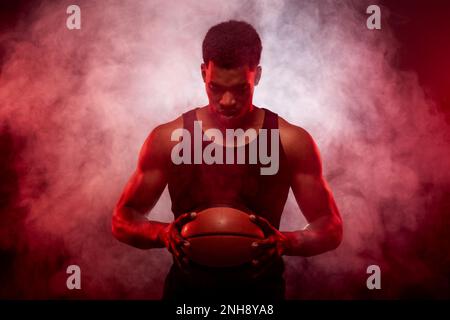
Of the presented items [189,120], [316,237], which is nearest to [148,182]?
[189,120]

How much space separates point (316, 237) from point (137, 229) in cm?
87

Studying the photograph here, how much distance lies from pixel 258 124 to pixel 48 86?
3.93 feet

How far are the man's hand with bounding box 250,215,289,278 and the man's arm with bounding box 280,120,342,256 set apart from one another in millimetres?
301

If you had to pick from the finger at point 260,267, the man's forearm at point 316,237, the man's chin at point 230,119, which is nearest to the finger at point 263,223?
the finger at point 260,267

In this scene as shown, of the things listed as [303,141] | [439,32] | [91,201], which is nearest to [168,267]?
[91,201]

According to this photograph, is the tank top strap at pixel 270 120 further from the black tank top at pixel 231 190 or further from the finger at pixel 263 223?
the finger at pixel 263 223

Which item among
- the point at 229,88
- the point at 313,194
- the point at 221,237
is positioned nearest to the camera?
the point at 221,237

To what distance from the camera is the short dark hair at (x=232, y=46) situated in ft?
9.09

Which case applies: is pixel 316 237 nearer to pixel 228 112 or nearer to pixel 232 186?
pixel 232 186

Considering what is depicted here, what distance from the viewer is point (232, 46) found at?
2809 millimetres

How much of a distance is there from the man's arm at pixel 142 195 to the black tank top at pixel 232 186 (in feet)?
0.23

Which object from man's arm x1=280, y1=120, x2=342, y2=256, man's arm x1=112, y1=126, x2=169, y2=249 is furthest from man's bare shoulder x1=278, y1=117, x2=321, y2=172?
man's arm x1=112, y1=126, x2=169, y2=249

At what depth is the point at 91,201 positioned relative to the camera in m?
3.19

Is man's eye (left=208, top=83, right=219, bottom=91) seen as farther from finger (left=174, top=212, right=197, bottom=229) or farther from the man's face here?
finger (left=174, top=212, right=197, bottom=229)
